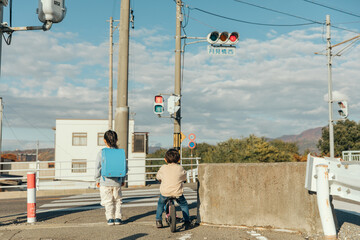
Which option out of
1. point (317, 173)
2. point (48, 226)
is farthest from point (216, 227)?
point (48, 226)

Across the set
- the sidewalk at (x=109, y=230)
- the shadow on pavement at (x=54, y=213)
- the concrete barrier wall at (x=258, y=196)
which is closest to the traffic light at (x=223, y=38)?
the shadow on pavement at (x=54, y=213)

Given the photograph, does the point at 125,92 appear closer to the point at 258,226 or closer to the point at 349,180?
the point at 258,226

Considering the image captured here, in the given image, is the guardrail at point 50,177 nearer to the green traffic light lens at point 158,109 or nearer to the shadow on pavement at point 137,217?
the green traffic light lens at point 158,109

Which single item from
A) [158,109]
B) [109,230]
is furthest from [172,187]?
[158,109]

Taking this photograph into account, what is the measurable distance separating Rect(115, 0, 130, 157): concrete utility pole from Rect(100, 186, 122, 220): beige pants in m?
5.80

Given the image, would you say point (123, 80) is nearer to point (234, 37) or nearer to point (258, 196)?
point (234, 37)

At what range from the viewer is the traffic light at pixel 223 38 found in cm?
1395

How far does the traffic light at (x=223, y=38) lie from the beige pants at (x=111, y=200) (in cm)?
903

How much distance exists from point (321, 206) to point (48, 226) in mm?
4446

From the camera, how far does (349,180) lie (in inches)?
183

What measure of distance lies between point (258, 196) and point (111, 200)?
7.95ft

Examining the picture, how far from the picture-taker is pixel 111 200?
635 cm

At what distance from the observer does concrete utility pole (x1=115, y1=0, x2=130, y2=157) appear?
39.8 feet

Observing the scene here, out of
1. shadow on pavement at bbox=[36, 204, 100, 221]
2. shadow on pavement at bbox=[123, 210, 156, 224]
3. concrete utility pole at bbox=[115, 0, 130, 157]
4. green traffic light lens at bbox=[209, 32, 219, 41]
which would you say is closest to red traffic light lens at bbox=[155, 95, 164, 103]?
concrete utility pole at bbox=[115, 0, 130, 157]
